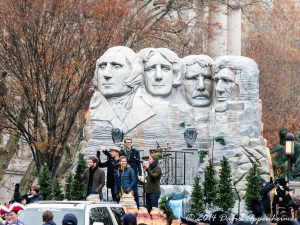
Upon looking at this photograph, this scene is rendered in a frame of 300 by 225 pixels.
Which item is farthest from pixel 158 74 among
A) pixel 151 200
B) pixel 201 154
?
→ pixel 151 200

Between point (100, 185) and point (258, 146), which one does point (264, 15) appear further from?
point (100, 185)

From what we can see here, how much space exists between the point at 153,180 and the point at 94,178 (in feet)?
4.79

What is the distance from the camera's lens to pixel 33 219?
949 inches

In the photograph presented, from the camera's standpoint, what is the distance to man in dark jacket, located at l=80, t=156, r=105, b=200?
102ft

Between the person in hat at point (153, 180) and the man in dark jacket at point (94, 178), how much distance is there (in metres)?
1.13

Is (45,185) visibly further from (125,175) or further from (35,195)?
(125,175)

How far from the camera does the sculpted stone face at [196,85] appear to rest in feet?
131

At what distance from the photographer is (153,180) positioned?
31375 mm

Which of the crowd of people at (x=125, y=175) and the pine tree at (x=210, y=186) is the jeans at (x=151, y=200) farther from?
the pine tree at (x=210, y=186)

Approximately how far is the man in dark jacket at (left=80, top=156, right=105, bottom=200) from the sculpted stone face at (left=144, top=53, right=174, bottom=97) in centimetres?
815

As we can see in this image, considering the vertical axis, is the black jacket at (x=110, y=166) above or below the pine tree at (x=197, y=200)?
above

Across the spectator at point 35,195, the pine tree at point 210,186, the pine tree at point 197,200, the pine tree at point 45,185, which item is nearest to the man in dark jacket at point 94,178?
the spectator at point 35,195

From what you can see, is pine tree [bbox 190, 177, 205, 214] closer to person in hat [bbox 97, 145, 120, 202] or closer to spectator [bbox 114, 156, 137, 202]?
spectator [bbox 114, 156, 137, 202]

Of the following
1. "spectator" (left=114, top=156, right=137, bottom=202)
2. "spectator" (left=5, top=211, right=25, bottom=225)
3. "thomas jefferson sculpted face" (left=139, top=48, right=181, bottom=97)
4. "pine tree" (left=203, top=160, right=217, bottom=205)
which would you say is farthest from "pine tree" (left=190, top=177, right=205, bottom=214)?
"spectator" (left=5, top=211, right=25, bottom=225)
